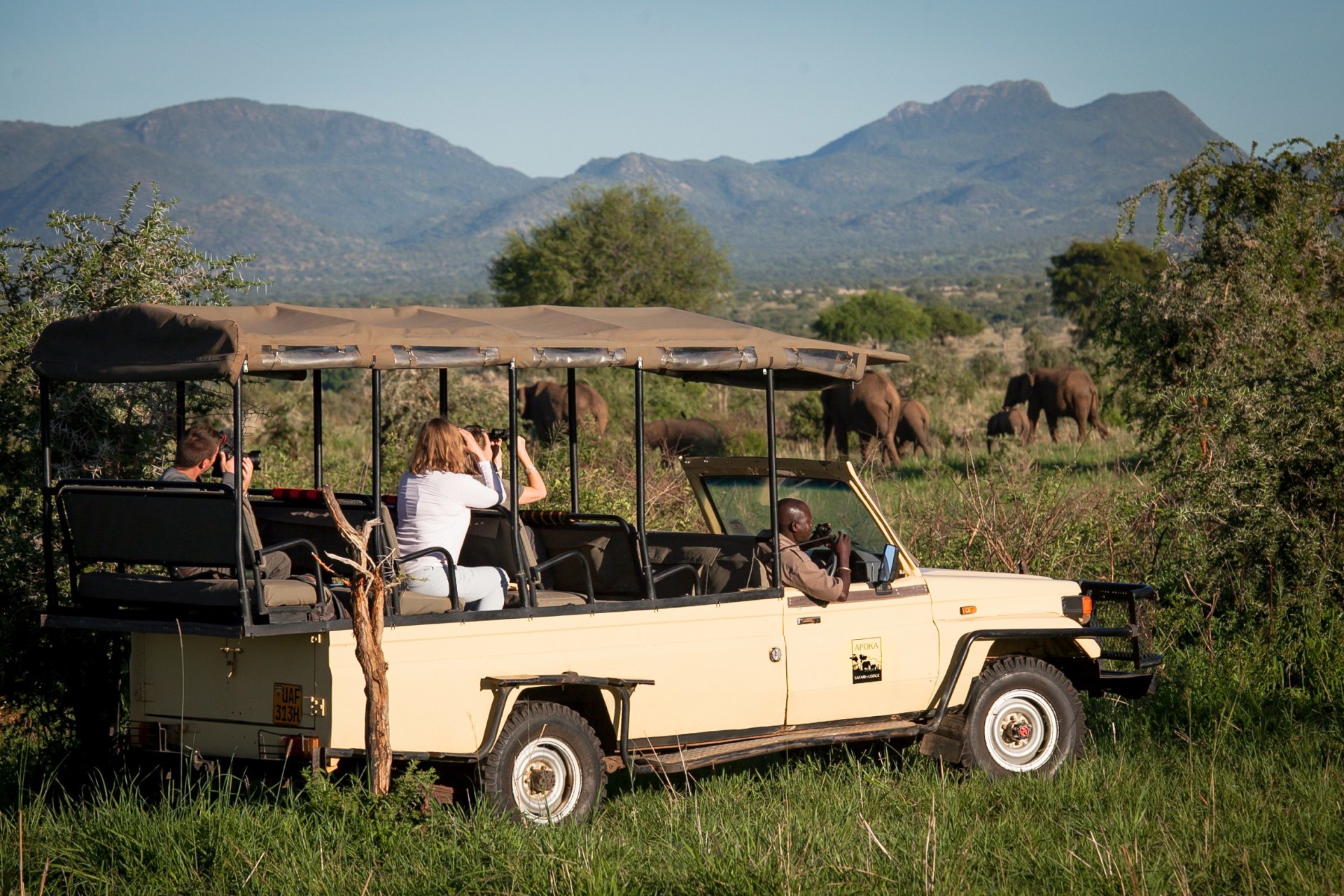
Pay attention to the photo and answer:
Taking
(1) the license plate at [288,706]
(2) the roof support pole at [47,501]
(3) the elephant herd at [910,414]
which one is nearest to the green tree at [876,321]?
(3) the elephant herd at [910,414]

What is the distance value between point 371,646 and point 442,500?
143cm

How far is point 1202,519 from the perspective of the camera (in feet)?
32.9

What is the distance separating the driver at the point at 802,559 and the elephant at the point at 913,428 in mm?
17843

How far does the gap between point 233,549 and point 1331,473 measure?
23.0 ft

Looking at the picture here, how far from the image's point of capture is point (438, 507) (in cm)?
676

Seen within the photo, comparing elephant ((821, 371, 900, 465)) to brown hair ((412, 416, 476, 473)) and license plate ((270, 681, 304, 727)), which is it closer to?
brown hair ((412, 416, 476, 473))

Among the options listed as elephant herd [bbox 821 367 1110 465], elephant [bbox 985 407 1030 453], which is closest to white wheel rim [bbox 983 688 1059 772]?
elephant herd [bbox 821 367 1110 465]

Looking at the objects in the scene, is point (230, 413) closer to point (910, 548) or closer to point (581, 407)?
point (910, 548)

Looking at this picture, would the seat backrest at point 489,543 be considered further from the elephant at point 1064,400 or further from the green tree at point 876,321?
the green tree at point 876,321

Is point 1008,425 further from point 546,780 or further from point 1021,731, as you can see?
point 546,780

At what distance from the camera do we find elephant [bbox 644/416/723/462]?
22.9 meters

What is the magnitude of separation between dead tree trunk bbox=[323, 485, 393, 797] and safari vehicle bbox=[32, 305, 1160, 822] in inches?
9.3

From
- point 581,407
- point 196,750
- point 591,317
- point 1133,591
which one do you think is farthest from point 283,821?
point 581,407

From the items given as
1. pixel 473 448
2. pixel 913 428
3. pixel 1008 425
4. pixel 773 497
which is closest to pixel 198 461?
pixel 473 448
